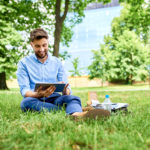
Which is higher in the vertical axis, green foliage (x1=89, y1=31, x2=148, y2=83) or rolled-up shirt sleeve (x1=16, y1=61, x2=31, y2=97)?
green foliage (x1=89, y1=31, x2=148, y2=83)

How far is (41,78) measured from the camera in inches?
144

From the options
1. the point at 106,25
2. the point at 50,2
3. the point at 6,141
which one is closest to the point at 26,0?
the point at 50,2

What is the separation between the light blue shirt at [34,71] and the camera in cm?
349

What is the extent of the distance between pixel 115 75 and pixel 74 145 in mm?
27945

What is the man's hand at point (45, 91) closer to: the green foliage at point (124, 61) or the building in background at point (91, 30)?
the green foliage at point (124, 61)

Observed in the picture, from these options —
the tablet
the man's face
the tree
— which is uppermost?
the tree

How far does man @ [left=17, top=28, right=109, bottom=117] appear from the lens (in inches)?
126

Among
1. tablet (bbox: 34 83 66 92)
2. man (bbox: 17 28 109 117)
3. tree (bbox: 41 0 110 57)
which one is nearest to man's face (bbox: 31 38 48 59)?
man (bbox: 17 28 109 117)

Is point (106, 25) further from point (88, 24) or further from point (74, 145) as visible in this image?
point (74, 145)

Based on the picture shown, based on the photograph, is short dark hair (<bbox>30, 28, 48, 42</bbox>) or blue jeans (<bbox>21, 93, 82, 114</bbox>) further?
short dark hair (<bbox>30, 28, 48, 42</bbox>)

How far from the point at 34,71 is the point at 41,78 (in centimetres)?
17

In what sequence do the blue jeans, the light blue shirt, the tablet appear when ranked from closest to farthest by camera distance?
the tablet, the blue jeans, the light blue shirt

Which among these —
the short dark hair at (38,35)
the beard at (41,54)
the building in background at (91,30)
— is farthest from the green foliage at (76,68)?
the short dark hair at (38,35)

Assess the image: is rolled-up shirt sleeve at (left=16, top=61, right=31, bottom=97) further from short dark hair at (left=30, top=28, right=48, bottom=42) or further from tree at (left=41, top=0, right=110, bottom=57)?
tree at (left=41, top=0, right=110, bottom=57)
